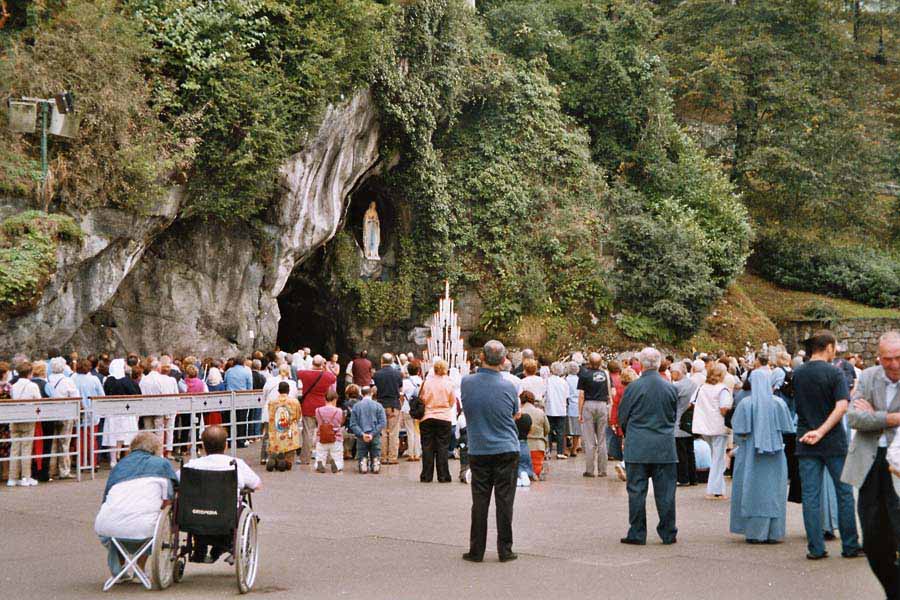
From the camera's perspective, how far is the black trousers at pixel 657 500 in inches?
376

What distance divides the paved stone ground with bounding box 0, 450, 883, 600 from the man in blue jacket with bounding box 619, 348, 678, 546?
0.29 metres

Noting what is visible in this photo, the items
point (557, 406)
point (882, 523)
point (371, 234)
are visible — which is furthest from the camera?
point (371, 234)

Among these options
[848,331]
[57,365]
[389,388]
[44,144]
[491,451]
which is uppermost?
[44,144]

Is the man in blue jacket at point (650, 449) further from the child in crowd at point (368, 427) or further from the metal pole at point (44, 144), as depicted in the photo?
the metal pole at point (44, 144)

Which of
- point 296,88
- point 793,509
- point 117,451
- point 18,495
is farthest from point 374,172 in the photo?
point 793,509

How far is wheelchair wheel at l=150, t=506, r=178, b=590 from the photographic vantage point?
741 cm

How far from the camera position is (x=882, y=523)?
6.41m

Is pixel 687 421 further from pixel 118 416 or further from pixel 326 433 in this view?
pixel 118 416

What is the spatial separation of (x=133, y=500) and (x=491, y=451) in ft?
10.2

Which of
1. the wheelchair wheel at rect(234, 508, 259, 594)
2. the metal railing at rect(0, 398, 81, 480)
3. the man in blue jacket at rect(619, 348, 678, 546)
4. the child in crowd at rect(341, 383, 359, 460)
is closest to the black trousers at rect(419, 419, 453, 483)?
the child in crowd at rect(341, 383, 359, 460)

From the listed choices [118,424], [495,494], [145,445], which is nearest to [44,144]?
[118,424]

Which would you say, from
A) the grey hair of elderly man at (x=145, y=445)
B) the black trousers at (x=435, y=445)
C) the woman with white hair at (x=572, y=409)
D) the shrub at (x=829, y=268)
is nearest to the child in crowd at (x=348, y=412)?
the black trousers at (x=435, y=445)

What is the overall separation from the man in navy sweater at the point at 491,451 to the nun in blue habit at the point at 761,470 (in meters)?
2.47

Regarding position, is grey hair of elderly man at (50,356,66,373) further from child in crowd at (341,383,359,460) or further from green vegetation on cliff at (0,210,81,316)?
child in crowd at (341,383,359,460)
